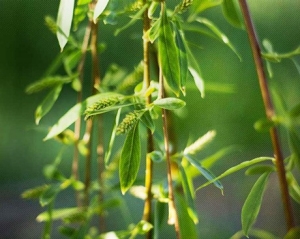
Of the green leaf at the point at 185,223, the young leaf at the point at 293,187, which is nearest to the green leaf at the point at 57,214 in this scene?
the green leaf at the point at 185,223

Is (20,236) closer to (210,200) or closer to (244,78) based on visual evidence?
(210,200)

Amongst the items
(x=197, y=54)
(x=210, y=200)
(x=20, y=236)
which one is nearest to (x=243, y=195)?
(x=210, y=200)

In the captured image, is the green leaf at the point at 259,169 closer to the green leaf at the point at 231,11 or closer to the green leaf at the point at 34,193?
the green leaf at the point at 231,11

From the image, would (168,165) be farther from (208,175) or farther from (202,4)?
(202,4)

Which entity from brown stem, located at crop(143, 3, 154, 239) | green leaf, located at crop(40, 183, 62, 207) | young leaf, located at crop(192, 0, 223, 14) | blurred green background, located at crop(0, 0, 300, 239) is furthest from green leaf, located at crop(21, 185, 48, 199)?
blurred green background, located at crop(0, 0, 300, 239)

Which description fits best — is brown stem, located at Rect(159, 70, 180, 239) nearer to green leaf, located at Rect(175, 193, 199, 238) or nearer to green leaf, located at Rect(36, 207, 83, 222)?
green leaf, located at Rect(175, 193, 199, 238)

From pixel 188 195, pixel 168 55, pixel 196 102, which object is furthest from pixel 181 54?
pixel 196 102

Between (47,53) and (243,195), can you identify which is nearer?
(243,195)
